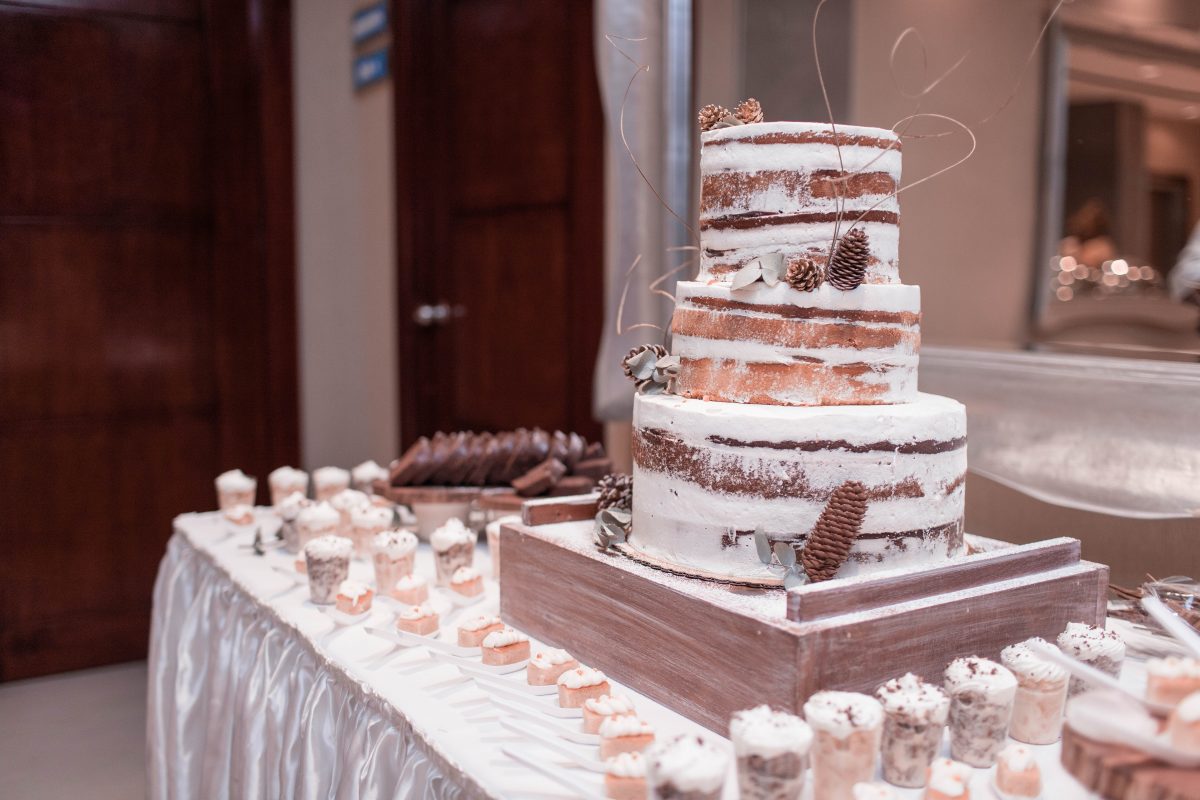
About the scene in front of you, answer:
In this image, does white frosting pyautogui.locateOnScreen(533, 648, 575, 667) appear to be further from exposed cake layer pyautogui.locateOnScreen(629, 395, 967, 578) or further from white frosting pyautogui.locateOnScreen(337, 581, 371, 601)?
white frosting pyautogui.locateOnScreen(337, 581, 371, 601)

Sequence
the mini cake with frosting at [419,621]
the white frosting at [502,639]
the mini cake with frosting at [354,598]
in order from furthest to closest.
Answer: the mini cake with frosting at [354,598], the mini cake with frosting at [419,621], the white frosting at [502,639]

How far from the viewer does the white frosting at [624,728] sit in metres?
1.10

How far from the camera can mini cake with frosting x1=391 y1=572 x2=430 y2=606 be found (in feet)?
5.50

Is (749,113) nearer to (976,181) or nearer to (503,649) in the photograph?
(503,649)

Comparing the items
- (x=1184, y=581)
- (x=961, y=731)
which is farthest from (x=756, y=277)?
(x=1184, y=581)

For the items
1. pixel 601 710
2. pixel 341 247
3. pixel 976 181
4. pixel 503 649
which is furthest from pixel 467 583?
pixel 341 247

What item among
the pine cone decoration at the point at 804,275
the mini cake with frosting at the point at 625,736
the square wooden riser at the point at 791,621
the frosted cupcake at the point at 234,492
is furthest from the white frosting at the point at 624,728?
the frosted cupcake at the point at 234,492

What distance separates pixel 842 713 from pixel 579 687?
36cm

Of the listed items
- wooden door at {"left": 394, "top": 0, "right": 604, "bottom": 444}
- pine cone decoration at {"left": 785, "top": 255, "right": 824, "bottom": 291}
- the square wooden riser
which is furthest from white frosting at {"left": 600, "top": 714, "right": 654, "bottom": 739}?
wooden door at {"left": 394, "top": 0, "right": 604, "bottom": 444}

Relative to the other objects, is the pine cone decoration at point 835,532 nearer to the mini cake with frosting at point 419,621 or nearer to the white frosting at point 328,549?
the mini cake with frosting at point 419,621

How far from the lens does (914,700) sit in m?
1.05

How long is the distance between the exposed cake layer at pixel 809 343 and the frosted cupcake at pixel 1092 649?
0.37 meters

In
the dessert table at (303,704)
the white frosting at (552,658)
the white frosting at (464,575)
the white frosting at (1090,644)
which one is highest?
the white frosting at (1090,644)

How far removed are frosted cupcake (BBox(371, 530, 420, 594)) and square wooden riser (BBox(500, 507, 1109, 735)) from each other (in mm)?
368
